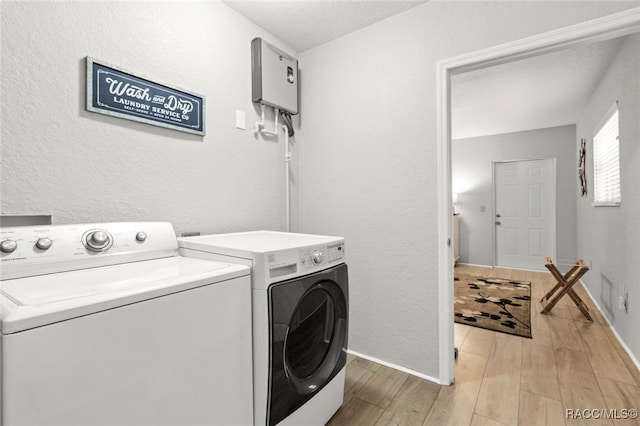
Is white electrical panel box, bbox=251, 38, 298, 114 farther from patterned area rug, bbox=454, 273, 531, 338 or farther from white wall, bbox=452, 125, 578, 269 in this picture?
white wall, bbox=452, 125, 578, 269

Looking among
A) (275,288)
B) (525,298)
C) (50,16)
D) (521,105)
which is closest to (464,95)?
(521,105)

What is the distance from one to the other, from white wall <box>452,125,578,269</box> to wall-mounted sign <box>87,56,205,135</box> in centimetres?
511

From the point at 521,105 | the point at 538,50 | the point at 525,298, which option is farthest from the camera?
the point at 521,105

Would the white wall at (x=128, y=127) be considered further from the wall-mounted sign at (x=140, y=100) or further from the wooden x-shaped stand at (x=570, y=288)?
the wooden x-shaped stand at (x=570, y=288)

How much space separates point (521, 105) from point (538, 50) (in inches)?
108

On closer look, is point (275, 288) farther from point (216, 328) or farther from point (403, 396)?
point (403, 396)

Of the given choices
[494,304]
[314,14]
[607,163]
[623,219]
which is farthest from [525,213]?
[314,14]

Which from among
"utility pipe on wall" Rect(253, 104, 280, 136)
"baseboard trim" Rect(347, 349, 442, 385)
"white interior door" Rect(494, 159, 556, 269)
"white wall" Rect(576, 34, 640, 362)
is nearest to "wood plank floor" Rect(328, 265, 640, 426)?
"baseboard trim" Rect(347, 349, 442, 385)

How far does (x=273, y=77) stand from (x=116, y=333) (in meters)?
1.85

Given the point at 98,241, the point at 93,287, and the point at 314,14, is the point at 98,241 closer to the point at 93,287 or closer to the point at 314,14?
the point at 93,287

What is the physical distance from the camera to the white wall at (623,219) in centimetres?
204

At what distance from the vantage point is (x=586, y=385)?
5.82ft

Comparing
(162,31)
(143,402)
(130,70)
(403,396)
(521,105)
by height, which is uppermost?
(521,105)

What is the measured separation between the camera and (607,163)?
2.93 m
